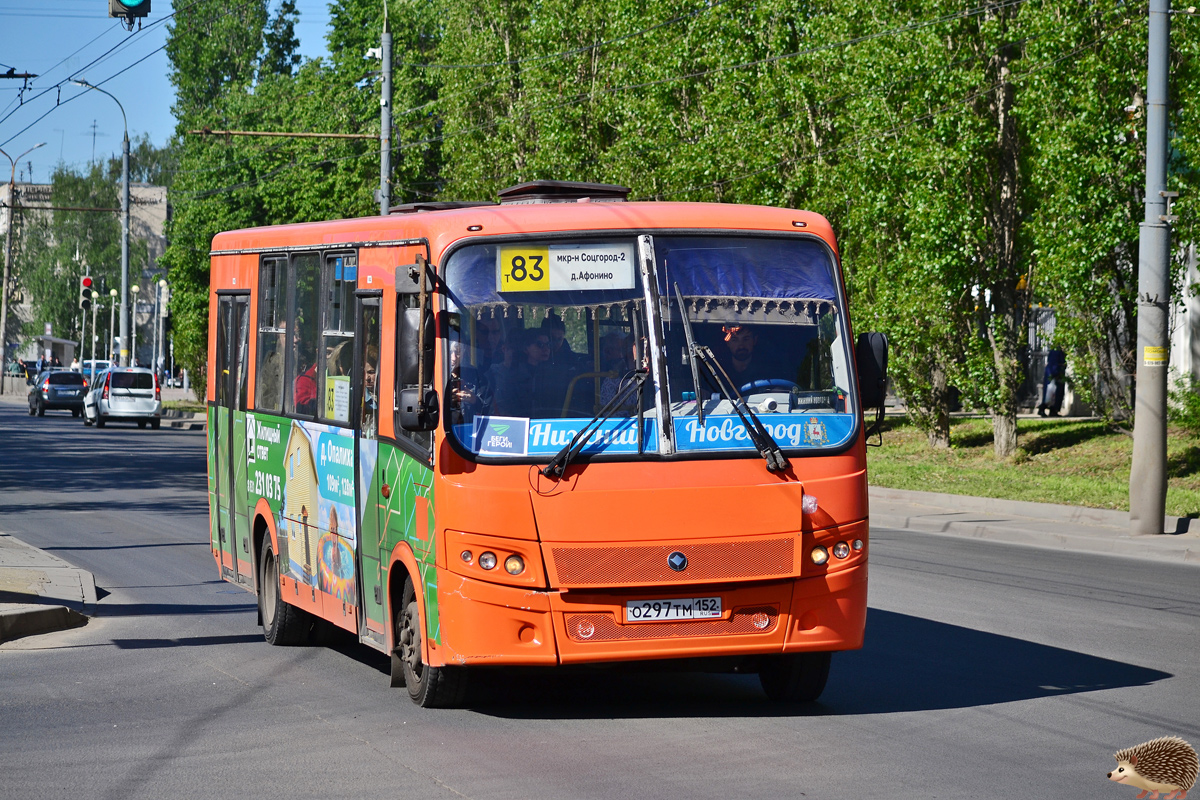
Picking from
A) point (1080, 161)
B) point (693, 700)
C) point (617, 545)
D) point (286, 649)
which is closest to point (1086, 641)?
point (693, 700)

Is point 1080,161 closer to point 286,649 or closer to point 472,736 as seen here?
point 286,649

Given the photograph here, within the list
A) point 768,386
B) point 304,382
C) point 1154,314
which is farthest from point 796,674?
point 1154,314

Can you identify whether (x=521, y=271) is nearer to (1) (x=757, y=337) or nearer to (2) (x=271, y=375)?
(1) (x=757, y=337)

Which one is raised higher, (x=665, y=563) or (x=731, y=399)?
(x=731, y=399)

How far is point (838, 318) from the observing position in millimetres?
8594

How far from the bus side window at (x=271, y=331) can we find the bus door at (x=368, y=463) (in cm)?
168

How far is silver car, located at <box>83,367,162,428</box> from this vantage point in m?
47.7

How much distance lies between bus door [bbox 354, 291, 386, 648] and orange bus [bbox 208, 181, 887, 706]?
0.03 m

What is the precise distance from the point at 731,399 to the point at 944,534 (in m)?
12.3

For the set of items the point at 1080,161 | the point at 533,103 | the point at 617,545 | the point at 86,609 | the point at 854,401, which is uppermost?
the point at 533,103

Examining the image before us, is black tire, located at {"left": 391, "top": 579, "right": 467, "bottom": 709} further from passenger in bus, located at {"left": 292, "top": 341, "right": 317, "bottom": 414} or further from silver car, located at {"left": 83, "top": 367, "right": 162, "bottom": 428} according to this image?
silver car, located at {"left": 83, "top": 367, "right": 162, "bottom": 428}

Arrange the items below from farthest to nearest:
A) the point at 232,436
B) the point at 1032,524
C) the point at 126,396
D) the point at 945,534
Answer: the point at 126,396 → the point at 1032,524 → the point at 945,534 → the point at 232,436

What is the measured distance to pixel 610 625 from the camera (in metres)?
7.83

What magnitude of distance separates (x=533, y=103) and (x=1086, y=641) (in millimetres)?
38945
